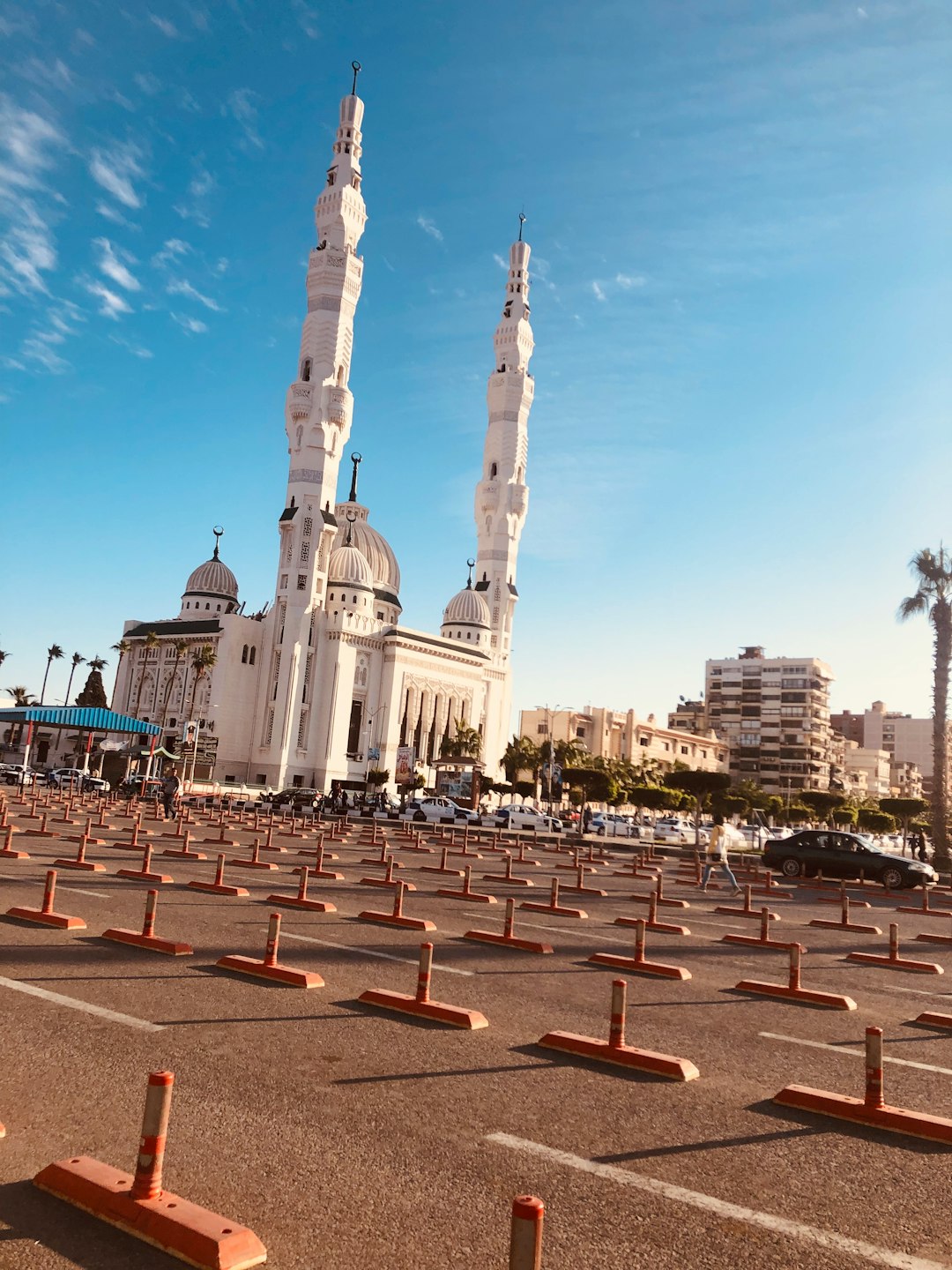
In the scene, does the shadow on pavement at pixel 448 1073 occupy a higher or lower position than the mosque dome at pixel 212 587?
lower

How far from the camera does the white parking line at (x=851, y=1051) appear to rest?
7934mm

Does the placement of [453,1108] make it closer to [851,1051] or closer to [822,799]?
[851,1051]

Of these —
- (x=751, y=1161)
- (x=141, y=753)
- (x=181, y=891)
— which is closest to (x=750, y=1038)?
(x=751, y=1161)

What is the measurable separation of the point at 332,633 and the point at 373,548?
67.4ft

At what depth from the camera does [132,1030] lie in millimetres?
7230

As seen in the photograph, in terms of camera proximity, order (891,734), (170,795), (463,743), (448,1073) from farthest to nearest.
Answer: (891,734)
(463,743)
(170,795)
(448,1073)

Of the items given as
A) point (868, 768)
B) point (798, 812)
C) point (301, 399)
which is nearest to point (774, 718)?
point (868, 768)

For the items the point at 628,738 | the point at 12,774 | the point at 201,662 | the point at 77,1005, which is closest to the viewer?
the point at 77,1005

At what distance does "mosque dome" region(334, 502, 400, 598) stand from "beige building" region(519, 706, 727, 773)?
2670 cm

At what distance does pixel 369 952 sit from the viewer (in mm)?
11203

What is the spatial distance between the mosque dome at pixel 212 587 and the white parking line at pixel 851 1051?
93668 millimetres

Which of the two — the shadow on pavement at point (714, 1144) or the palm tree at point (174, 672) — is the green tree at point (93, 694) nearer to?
the palm tree at point (174, 672)

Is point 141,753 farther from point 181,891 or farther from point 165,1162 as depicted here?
point 165,1162

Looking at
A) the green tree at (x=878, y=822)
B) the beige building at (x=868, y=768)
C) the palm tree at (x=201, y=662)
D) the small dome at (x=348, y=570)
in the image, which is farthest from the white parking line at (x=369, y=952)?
the beige building at (x=868, y=768)
